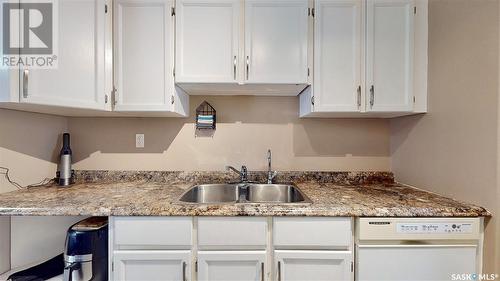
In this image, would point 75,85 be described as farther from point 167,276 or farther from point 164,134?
point 167,276

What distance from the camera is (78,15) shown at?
141 cm

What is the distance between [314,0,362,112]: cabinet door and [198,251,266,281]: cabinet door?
41.2 inches

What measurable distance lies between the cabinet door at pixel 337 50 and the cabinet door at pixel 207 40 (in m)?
0.55

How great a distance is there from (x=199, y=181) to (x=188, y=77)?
841 millimetres

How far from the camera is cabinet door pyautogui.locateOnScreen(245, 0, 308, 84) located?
1526 mm

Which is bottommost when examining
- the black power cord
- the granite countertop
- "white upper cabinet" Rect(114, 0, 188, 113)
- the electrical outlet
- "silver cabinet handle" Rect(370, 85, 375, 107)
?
the granite countertop

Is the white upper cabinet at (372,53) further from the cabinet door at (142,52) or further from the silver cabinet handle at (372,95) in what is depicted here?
the cabinet door at (142,52)

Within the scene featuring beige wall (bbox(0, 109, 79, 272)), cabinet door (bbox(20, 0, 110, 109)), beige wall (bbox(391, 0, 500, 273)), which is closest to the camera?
beige wall (bbox(391, 0, 500, 273))

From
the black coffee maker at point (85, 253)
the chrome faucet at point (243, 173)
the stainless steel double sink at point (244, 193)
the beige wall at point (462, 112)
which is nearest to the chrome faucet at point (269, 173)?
the stainless steel double sink at point (244, 193)

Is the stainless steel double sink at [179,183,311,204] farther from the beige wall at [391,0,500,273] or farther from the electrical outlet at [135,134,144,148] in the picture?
the beige wall at [391,0,500,273]

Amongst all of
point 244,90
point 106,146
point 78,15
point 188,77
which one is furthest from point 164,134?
point 78,15

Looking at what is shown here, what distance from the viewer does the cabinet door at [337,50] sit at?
154 centimetres

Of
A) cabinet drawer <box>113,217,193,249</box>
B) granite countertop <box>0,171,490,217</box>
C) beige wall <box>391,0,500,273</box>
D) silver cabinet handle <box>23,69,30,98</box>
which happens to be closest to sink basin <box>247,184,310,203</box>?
granite countertop <box>0,171,490,217</box>

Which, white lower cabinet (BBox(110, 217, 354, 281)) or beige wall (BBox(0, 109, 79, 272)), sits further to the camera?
beige wall (BBox(0, 109, 79, 272))
